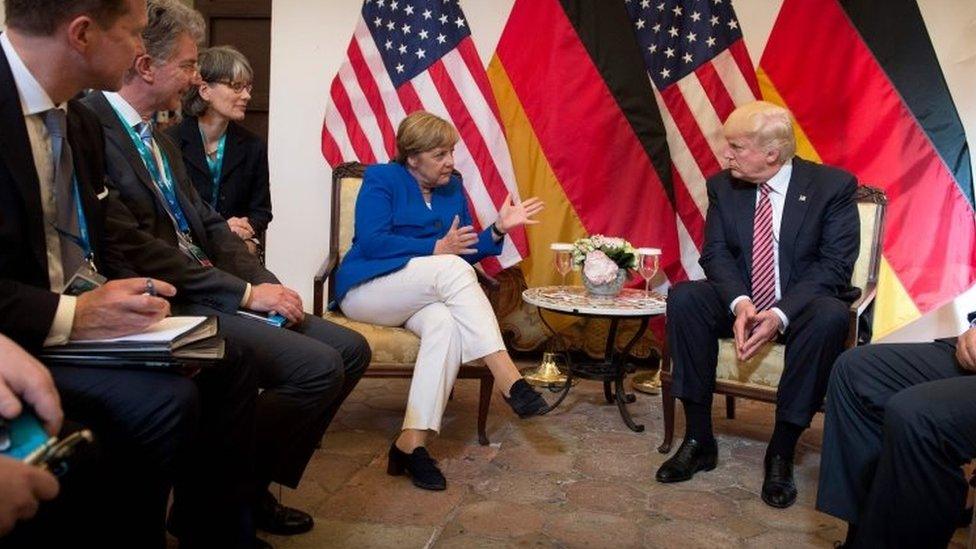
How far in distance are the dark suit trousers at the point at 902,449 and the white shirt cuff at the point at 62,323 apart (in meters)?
1.61

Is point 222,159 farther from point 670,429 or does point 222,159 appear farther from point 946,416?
point 946,416

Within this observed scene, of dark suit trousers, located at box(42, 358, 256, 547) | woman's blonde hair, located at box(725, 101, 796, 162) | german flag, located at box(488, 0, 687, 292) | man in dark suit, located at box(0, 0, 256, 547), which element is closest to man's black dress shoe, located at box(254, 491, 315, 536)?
dark suit trousers, located at box(42, 358, 256, 547)

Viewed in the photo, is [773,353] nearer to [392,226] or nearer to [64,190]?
[392,226]

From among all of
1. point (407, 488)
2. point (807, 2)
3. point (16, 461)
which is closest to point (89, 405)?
point (16, 461)

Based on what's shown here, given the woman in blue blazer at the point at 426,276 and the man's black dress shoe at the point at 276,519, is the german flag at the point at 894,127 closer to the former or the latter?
the woman in blue blazer at the point at 426,276

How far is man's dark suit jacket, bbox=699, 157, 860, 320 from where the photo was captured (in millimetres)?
2672

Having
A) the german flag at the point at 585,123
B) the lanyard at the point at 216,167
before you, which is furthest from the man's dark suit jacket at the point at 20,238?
the german flag at the point at 585,123

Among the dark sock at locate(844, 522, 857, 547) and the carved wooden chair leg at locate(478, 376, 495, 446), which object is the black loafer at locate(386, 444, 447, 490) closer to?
the carved wooden chair leg at locate(478, 376, 495, 446)

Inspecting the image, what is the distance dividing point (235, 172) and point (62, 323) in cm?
183

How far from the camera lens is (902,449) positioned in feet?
5.59

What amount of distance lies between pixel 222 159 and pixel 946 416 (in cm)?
248

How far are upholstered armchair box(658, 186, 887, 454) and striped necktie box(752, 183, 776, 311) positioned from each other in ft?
0.68

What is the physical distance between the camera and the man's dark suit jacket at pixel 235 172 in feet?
9.79

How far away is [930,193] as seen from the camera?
343 cm
